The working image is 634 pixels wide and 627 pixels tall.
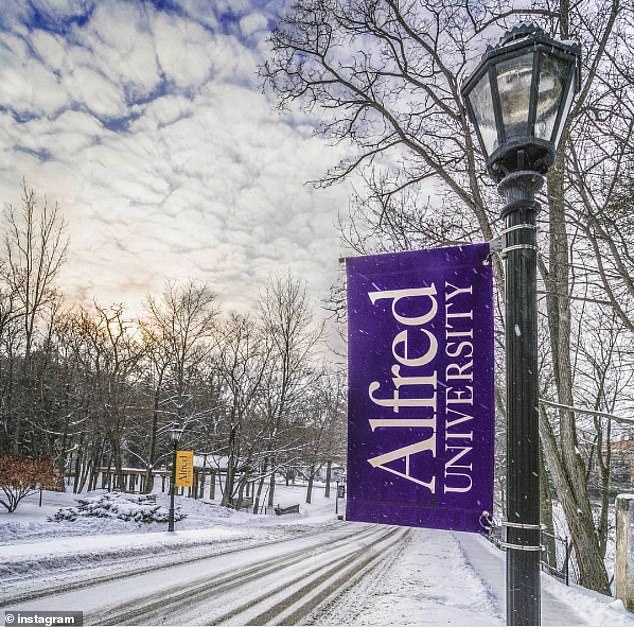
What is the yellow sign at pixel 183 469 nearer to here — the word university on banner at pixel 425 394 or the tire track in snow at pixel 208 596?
the tire track in snow at pixel 208 596

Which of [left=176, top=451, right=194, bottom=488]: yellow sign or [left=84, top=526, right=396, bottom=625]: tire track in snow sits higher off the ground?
[left=176, top=451, right=194, bottom=488]: yellow sign

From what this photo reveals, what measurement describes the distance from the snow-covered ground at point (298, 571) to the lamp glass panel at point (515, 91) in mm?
6200

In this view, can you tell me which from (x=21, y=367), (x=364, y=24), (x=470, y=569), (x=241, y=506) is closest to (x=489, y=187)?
(x=364, y=24)

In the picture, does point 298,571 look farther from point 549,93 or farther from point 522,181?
point 549,93

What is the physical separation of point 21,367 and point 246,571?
29973 mm

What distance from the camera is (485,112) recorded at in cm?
265

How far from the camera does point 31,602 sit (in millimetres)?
6820

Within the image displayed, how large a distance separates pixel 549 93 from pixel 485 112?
297 mm

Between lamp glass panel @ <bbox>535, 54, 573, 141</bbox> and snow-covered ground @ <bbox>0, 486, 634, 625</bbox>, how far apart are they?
6149 millimetres

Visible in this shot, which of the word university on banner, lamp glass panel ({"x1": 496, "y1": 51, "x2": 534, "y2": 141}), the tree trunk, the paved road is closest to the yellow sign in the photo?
the paved road

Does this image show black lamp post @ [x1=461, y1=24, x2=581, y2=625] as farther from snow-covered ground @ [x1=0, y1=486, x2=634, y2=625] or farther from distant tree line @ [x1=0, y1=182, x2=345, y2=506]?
distant tree line @ [x1=0, y1=182, x2=345, y2=506]

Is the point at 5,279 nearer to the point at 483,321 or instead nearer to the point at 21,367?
the point at 21,367

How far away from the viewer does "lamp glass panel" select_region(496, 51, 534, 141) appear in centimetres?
247

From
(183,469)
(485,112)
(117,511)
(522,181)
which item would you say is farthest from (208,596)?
(183,469)
